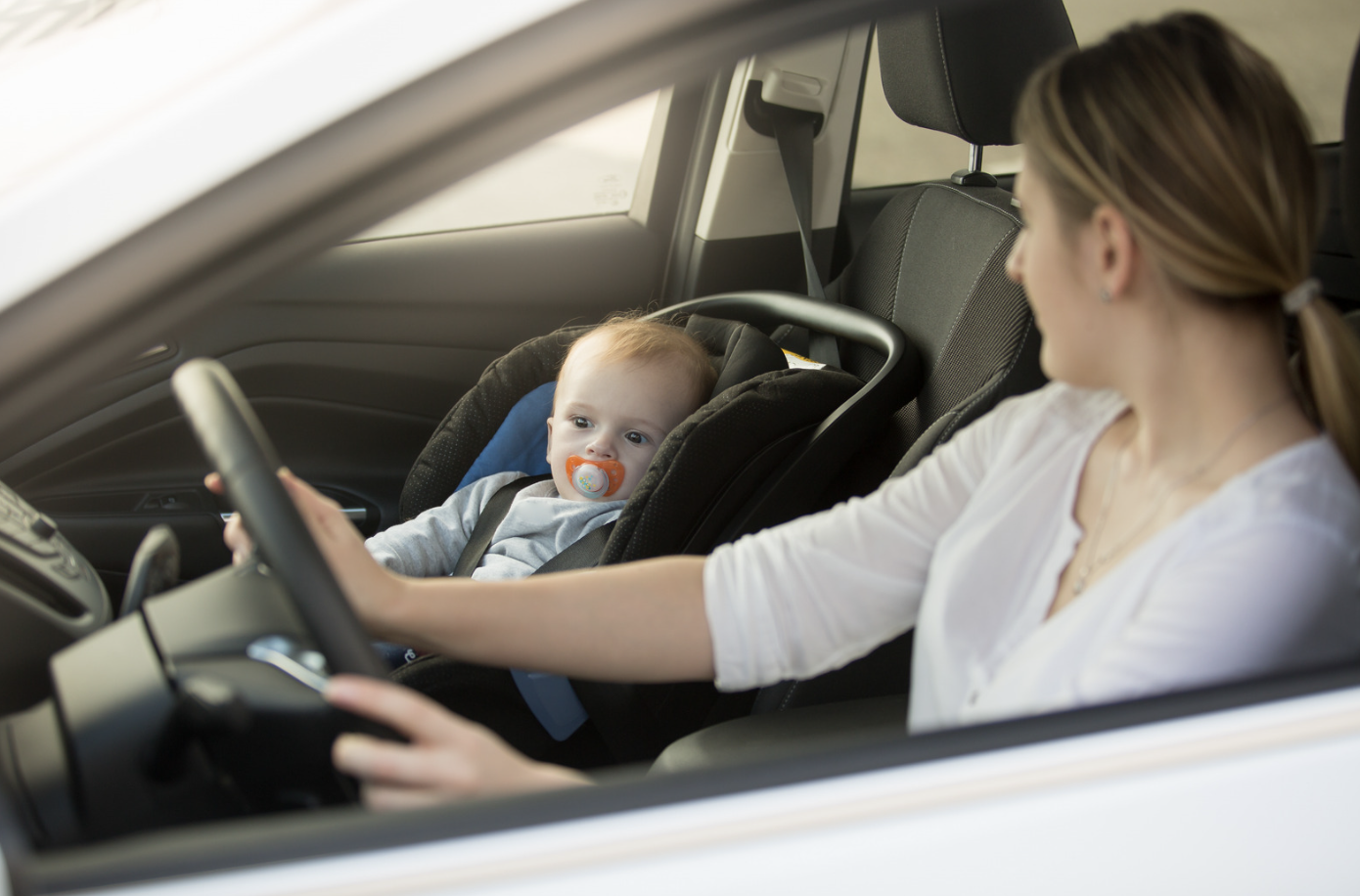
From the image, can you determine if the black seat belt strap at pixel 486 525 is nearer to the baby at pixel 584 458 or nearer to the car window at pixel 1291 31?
the baby at pixel 584 458

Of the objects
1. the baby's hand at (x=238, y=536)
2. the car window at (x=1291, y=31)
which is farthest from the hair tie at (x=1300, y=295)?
the car window at (x=1291, y=31)

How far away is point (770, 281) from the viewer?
2531 mm

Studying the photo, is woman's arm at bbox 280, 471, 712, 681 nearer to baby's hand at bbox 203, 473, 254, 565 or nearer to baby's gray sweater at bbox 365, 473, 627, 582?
baby's hand at bbox 203, 473, 254, 565

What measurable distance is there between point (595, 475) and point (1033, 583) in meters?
0.82

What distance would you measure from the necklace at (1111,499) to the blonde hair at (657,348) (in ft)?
2.80

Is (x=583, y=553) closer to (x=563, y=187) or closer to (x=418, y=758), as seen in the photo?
(x=418, y=758)

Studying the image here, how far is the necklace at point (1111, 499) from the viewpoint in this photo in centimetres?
84

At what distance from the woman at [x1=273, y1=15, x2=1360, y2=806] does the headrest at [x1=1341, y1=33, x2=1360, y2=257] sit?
0.26 metres

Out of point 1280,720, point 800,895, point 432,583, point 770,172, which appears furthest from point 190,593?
point 770,172

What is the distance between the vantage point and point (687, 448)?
4.71ft

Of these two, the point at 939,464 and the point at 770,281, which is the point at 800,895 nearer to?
the point at 939,464

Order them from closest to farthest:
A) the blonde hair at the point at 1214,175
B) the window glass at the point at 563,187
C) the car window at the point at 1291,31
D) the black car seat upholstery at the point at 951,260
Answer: the blonde hair at the point at 1214,175, the black car seat upholstery at the point at 951,260, the car window at the point at 1291,31, the window glass at the point at 563,187

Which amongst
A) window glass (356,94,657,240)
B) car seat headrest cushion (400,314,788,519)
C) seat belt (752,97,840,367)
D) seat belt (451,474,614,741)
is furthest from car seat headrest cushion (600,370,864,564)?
window glass (356,94,657,240)

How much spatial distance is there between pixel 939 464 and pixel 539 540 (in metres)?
0.72
